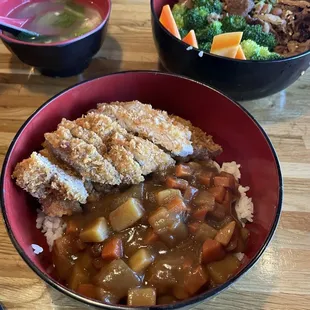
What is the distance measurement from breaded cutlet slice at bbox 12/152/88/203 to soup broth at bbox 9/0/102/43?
100 centimetres

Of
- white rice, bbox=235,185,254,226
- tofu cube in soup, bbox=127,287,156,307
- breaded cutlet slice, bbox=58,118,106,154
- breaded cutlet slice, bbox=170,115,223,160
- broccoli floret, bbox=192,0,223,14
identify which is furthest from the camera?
broccoli floret, bbox=192,0,223,14

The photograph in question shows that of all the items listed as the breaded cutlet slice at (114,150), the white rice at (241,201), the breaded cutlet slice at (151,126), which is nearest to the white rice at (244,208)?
the white rice at (241,201)

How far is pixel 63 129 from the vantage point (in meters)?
1.68

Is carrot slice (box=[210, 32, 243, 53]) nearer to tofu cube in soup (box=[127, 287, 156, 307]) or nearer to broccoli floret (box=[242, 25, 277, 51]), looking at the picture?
broccoli floret (box=[242, 25, 277, 51])

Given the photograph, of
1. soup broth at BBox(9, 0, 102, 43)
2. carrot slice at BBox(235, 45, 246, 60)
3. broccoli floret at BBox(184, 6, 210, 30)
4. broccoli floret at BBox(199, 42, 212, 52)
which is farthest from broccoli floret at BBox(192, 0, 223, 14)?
soup broth at BBox(9, 0, 102, 43)

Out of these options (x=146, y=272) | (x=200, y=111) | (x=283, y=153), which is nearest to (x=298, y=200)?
(x=283, y=153)

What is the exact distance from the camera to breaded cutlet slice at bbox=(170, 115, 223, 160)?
189cm

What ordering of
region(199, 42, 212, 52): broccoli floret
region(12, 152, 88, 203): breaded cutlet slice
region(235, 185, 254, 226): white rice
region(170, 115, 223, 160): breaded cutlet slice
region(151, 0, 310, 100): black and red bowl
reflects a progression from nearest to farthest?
region(12, 152, 88, 203): breaded cutlet slice → region(235, 185, 254, 226): white rice → region(170, 115, 223, 160): breaded cutlet slice → region(151, 0, 310, 100): black and red bowl → region(199, 42, 212, 52): broccoli floret

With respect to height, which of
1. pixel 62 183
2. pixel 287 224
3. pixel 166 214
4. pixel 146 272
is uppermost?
pixel 62 183

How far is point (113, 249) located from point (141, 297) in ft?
0.65

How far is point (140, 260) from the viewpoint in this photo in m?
1.52

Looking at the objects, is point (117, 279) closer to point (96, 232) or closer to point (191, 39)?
point (96, 232)

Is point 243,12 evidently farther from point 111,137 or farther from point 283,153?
point 111,137

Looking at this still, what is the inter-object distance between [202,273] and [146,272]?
20 centimetres
